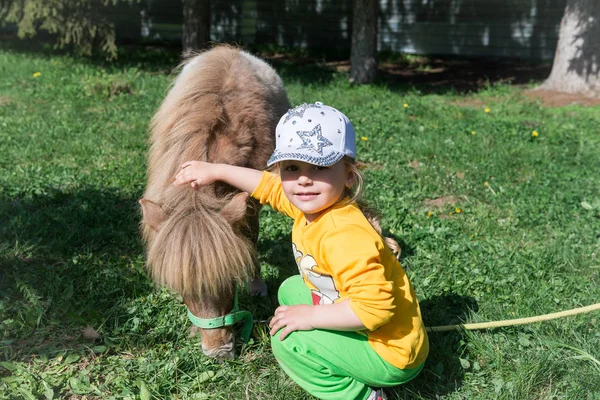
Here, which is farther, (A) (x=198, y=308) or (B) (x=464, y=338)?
(B) (x=464, y=338)

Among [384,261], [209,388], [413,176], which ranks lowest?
[209,388]

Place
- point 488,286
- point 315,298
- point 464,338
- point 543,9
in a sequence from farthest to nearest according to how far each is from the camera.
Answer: point 543,9 < point 488,286 < point 464,338 < point 315,298

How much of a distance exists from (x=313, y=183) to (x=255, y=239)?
1.31 m

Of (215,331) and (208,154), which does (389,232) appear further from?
(215,331)

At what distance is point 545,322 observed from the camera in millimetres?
3465

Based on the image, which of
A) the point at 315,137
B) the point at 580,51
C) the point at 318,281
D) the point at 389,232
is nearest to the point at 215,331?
Result: the point at 318,281

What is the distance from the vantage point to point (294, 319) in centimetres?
266

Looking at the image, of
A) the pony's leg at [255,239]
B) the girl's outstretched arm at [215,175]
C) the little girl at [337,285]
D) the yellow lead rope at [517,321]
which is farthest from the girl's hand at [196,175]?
the yellow lead rope at [517,321]

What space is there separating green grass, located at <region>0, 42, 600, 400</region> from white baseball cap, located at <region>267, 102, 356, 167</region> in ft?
4.49

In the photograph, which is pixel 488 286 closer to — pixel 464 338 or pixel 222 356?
pixel 464 338

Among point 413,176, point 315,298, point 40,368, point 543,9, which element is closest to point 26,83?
point 413,176

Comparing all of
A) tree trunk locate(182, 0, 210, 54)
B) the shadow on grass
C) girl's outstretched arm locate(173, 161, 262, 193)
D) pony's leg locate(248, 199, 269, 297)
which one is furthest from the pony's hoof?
tree trunk locate(182, 0, 210, 54)

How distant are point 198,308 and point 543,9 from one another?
53.9ft

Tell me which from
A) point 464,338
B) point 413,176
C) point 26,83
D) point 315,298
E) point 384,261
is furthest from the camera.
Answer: point 26,83
